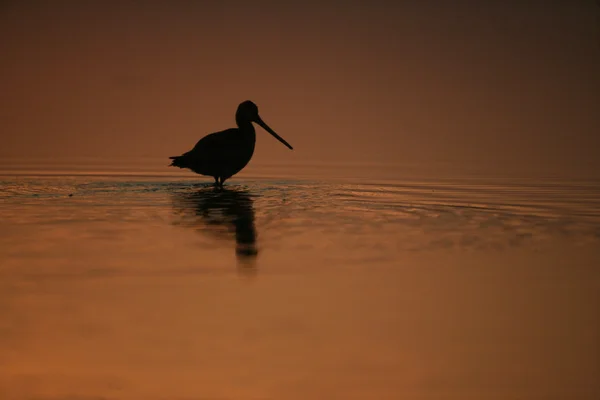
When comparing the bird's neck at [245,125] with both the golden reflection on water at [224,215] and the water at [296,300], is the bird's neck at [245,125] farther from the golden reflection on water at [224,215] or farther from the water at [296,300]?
the water at [296,300]

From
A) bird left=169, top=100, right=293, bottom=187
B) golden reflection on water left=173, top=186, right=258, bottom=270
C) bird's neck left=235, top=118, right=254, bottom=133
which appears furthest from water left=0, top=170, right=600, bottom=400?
bird's neck left=235, top=118, right=254, bottom=133

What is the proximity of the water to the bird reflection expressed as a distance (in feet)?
0.12

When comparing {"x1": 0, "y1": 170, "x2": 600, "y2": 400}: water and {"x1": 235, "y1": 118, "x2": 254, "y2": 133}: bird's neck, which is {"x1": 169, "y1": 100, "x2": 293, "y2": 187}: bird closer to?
{"x1": 235, "y1": 118, "x2": 254, "y2": 133}: bird's neck

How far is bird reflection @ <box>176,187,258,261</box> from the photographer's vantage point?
28.4 ft

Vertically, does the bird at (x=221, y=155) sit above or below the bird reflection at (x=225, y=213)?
above

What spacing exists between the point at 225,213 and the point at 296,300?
414 cm

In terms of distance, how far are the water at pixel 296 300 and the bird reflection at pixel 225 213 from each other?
0.04m

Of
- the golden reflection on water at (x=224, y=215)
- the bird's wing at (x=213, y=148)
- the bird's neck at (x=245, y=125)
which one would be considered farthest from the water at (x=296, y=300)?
the bird's neck at (x=245, y=125)

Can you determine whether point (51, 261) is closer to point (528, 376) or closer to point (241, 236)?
point (241, 236)

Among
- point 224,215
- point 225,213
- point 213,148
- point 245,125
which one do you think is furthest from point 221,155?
point 224,215

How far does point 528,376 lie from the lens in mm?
5148

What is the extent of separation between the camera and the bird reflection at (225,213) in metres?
8.66

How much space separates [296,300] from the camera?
6.52m

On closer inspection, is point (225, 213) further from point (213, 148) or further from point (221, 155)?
point (213, 148)
